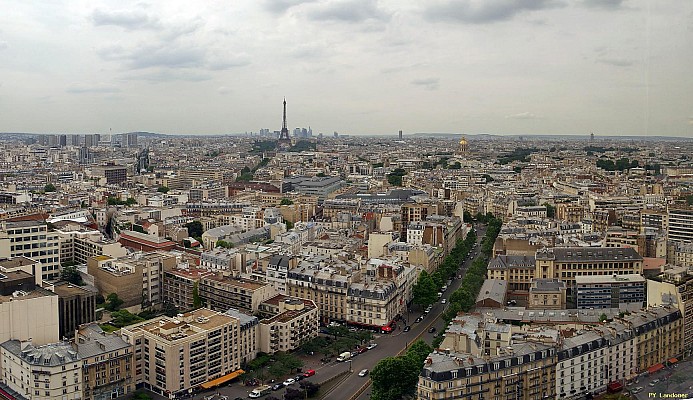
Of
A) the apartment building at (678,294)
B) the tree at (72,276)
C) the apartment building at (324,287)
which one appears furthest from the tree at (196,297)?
the apartment building at (678,294)

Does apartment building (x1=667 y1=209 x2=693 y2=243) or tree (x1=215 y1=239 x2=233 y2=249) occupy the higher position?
apartment building (x1=667 y1=209 x2=693 y2=243)

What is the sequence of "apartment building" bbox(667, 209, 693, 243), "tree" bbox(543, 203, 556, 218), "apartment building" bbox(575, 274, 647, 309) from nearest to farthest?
"apartment building" bbox(575, 274, 647, 309), "apartment building" bbox(667, 209, 693, 243), "tree" bbox(543, 203, 556, 218)

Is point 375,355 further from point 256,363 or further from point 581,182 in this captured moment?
point 581,182

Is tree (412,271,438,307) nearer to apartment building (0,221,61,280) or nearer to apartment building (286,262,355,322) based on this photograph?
apartment building (286,262,355,322)

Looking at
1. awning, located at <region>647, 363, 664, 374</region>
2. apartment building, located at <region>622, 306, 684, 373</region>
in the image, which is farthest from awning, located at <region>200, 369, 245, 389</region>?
awning, located at <region>647, 363, 664, 374</region>

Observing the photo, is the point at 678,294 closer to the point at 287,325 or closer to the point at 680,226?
the point at 287,325

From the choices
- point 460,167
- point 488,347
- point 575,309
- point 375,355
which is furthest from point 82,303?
point 460,167
